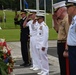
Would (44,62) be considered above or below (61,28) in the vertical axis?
below

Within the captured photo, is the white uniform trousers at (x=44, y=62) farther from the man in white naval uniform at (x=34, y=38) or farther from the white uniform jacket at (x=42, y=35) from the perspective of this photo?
the man in white naval uniform at (x=34, y=38)

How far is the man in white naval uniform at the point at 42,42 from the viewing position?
397 inches

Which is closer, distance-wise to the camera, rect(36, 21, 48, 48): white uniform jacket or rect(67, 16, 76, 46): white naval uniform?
rect(67, 16, 76, 46): white naval uniform

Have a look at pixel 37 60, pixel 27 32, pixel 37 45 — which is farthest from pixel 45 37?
pixel 27 32

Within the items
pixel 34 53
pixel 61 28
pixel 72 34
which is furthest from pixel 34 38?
pixel 72 34

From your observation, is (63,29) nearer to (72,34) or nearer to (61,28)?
(61,28)

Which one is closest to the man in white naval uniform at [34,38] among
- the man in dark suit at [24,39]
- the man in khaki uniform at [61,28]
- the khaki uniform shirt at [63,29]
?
the man in dark suit at [24,39]

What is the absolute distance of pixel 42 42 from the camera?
1020cm

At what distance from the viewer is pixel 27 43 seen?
12.7 m

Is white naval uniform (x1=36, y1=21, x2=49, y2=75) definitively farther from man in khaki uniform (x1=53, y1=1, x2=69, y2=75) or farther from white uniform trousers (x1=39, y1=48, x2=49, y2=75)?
man in khaki uniform (x1=53, y1=1, x2=69, y2=75)

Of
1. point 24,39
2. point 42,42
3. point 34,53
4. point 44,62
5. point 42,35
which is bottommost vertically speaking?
point 44,62

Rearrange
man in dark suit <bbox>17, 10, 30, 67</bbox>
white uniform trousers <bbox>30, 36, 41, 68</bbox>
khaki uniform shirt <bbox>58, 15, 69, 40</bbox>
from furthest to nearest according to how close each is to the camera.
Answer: man in dark suit <bbox>17, 10, 30, 67</bbox> < white uniform trousers <bbox>30, 36, 41, 68</bbox> < khaki uniform shirt <bbox>58, 15, 69, 40</bbox>

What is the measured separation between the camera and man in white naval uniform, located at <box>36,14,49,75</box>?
33.1 feet

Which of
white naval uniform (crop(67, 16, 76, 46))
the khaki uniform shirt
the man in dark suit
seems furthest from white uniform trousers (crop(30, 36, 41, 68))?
white naval uniform (crop(67, 16, 76, 46))
